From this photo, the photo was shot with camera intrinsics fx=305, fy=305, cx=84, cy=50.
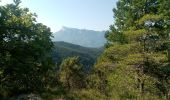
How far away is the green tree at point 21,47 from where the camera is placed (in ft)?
60.4

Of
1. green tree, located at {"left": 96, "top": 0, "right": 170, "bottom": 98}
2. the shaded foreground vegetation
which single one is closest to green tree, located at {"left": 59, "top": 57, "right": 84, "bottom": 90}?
the shaded foreground vegetation

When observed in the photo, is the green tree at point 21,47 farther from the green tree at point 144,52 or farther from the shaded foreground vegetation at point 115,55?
the green tree at point 144,52

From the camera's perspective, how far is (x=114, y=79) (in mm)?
33312

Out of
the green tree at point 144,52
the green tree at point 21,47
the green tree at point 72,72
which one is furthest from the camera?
the green tree at point 72,72

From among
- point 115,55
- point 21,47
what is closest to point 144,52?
point 115,55

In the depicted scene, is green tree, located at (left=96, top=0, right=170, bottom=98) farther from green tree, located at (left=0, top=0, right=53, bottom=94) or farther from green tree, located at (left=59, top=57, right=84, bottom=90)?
green tree, located at (left=59, top=57, right=84, bottom=90)

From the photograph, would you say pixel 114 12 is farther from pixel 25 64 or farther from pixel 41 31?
pixel 25 64

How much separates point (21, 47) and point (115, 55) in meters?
12.7

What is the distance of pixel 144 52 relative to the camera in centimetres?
2550

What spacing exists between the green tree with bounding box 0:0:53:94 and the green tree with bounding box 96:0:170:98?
661cm

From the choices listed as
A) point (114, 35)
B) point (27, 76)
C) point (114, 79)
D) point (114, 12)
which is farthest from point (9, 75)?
point (114, 12)

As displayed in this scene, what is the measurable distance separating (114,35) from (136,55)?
1010 centimetres

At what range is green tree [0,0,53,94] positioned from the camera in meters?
18.4

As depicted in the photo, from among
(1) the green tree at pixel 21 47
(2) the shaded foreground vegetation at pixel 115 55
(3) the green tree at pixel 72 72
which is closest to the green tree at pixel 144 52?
(2) the shaded foreground vegetation at pixel 115 55
